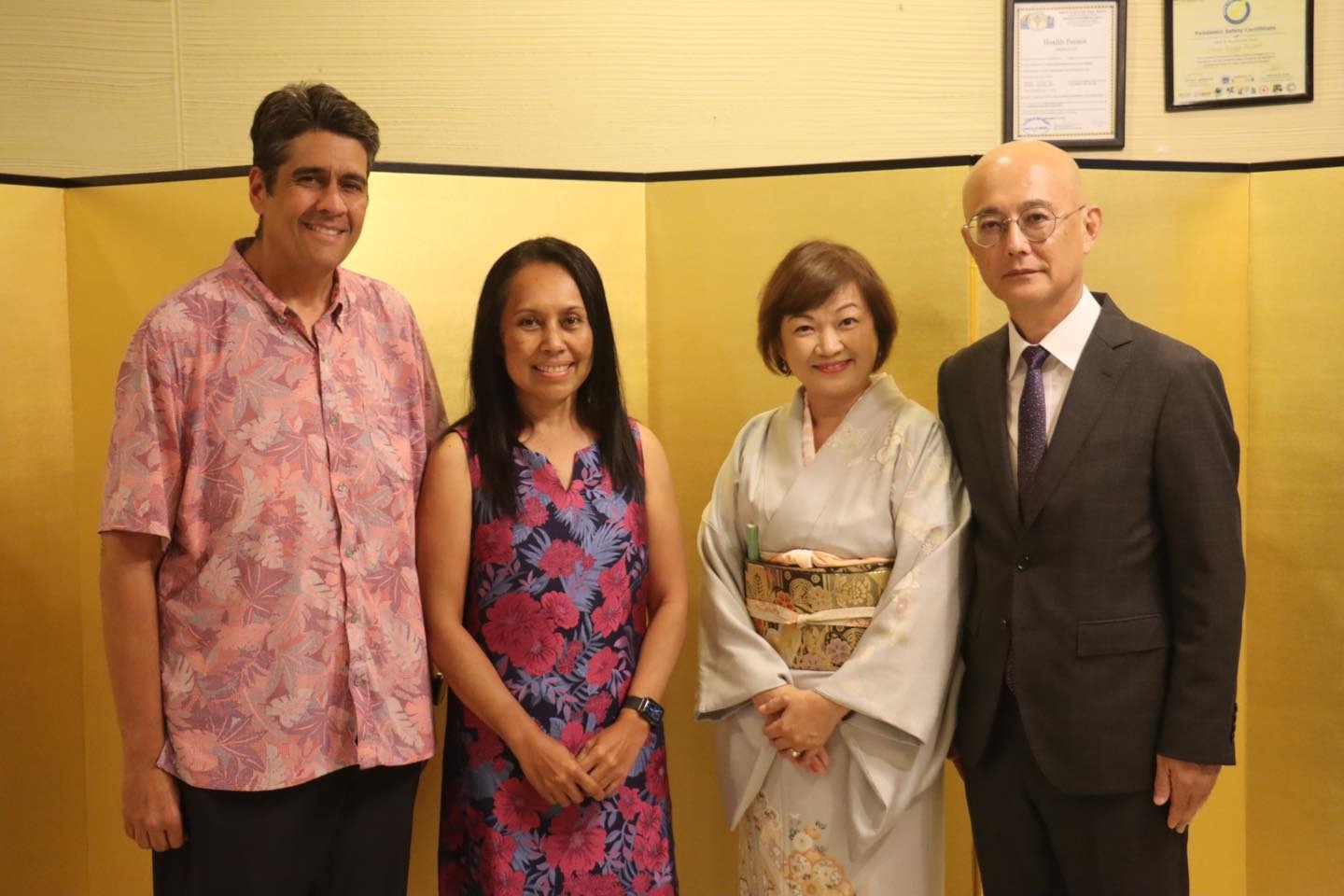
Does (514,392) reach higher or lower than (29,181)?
lower

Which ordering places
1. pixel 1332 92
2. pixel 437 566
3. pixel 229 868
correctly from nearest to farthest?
pixel 229 868 < pixel 437 566 < pixel 1332 92

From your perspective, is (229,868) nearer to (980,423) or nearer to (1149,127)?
(980,423)

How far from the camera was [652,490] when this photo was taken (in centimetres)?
220

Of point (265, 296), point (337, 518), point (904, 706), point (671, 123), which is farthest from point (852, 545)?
point (671, 123)

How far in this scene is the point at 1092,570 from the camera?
6.37ft

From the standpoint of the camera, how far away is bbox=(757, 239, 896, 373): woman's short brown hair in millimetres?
2178

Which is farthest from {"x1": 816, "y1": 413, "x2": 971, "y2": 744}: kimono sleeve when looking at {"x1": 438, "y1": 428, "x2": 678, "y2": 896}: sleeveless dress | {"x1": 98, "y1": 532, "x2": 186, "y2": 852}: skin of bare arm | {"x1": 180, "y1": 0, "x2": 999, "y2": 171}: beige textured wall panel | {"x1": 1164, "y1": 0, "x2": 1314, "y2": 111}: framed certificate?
{"x1": 1164, "y1": 0, "x2": 1314, "y2": 111}: framed certificate

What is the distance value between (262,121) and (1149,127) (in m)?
2.53

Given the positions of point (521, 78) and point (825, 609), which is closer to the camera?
point (825, 609)

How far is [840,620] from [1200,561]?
0.60m

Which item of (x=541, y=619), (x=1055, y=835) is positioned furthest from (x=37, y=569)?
(x=1055, y=835)

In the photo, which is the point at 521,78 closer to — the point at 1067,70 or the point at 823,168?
the point at 823,168

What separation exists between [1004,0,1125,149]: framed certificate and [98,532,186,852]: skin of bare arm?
8.60ft

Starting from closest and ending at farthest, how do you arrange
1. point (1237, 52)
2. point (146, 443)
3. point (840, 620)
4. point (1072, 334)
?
point (146, 443)
point (1072, 334)
point (840, 620)
point (1237, 52)
